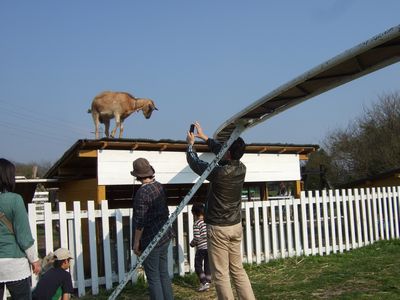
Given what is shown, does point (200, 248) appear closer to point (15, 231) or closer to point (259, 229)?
point (259, 229)

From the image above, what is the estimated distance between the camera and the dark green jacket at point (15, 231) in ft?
13.0

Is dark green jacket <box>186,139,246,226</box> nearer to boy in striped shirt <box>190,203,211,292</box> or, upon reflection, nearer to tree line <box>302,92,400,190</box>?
boy in striped shirt <box>190,203,211,292</box>

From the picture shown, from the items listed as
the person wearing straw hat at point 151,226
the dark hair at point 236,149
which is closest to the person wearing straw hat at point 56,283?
the person wearing straw hat at point 151,226

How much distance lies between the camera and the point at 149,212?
4.98 m

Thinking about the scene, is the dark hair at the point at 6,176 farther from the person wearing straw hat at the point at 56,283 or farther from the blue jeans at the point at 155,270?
the blue jeans at the point at 155,270

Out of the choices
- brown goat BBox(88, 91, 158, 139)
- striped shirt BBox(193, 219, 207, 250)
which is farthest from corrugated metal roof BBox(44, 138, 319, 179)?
striped shirt BBox(193, 219, 207, 250)

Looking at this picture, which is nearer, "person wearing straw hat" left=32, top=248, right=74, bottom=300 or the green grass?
"person wearing straw hat" left=32, top=248, right=74, bottom=300

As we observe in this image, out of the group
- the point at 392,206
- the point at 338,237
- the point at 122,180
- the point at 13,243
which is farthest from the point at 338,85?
the point at 392,206

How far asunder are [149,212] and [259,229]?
4301 mm

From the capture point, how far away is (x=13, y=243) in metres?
3.98

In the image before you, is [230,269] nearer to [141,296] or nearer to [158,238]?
[158,238]

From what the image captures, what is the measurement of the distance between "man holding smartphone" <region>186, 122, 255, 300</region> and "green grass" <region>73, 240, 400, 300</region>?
61.3 inches

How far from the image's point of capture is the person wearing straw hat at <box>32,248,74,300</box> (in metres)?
4.34

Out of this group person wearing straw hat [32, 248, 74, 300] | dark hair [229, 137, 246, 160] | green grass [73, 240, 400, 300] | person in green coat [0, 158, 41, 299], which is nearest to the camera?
person in green coat [0, 158, 41, 299]
